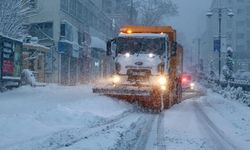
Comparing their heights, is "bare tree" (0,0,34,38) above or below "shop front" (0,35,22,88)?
→ above

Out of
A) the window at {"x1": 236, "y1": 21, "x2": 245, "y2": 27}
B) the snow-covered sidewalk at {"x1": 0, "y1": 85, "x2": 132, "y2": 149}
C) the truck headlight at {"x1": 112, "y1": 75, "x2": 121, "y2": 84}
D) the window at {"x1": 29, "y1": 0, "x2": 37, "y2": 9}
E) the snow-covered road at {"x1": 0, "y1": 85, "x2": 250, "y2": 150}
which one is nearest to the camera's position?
the snow-covered road at {"x1": 0, "y1": 85, "x2": 250, "y2": 150}

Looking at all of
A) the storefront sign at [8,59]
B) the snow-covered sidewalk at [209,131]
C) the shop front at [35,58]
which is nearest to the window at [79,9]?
the shop front at [35,58]

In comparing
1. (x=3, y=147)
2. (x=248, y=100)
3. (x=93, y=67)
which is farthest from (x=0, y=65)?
(x=93, y=67)

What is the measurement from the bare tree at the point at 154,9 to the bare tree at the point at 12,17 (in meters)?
33.0

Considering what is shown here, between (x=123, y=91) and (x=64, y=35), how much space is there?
87.6 ft

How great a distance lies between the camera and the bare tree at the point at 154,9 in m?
74.6

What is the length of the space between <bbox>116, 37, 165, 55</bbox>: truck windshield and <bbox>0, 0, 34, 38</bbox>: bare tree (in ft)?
54.1

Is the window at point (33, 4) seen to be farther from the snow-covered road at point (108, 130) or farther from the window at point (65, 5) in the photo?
the snow-covered road at point (108, 130)

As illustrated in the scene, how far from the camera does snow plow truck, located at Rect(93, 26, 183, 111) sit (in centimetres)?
2238

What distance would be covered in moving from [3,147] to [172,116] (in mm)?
10645

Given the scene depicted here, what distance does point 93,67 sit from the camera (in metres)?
66.2

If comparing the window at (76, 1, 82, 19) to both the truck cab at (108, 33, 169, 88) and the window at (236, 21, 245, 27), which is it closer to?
the truck cab at (108, 33, 169, 88)

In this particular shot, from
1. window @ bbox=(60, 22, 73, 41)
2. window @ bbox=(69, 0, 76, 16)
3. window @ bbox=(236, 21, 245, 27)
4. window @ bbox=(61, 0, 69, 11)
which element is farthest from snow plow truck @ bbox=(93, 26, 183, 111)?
window @ bbox=(236, 21, 245, 27)

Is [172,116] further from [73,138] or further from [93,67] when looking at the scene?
[93,67]
